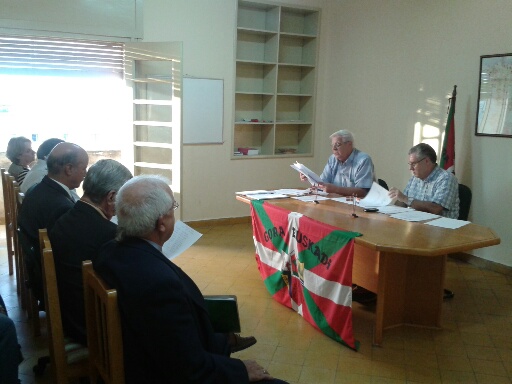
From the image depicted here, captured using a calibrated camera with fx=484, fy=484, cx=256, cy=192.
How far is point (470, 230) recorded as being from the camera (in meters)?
2.92

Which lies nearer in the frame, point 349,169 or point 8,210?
point 8,210

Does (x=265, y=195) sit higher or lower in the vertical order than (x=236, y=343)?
higher

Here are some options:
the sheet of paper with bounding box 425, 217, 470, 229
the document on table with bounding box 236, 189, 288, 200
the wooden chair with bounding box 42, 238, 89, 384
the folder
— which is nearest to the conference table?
the sheet of paper with bounding box 425, 217, 470, 229

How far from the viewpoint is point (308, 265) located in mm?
3154

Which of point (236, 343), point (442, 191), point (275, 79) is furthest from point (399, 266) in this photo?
point (275, 79)

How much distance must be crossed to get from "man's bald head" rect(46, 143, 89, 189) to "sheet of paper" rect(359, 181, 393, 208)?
1961mm

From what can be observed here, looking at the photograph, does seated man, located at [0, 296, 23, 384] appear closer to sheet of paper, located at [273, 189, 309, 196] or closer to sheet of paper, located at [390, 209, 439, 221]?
sheet of paper, located at [390, 209, 439, 221]

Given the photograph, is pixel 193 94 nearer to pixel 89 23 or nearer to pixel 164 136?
pixel 164 136

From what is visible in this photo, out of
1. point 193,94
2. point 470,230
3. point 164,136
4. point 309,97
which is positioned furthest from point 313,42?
point 470,230

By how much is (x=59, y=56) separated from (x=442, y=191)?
4226 mm

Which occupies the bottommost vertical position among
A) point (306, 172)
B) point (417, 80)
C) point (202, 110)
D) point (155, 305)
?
point (155, 305)

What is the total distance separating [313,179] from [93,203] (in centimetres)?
226

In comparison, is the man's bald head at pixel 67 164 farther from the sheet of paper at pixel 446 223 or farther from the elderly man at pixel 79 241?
the sheet of paper at pixel 446 223

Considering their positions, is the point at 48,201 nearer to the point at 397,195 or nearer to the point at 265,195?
the point at 265,195
